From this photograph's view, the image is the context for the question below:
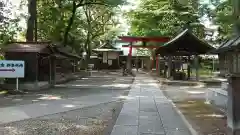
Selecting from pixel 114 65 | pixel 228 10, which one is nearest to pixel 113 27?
pixel 114 65

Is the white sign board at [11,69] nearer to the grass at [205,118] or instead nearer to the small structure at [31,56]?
the small structure at [31,56]

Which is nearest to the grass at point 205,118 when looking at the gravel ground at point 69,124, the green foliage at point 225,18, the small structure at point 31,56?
the gravel ground at point 69,124

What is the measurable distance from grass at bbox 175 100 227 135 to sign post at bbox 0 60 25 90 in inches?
365

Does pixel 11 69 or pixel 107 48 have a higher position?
pixel 107 48

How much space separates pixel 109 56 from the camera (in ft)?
176

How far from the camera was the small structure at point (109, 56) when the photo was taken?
173ft

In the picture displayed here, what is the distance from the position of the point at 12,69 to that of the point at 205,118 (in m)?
11.4

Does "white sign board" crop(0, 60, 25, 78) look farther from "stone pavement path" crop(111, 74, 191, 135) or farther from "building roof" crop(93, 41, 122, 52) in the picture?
"building roof" crop(93, 41, 122, 52)

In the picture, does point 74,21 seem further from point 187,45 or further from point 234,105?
point 234,105

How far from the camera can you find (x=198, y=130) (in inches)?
301

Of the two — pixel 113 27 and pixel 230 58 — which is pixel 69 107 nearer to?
pixel 230 58

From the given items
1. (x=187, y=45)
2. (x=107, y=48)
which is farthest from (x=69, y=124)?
(x=107, y=48)

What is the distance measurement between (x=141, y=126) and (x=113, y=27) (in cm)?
4592

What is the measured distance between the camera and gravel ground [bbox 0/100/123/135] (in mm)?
7410
